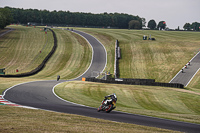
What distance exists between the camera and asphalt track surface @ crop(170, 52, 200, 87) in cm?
5708

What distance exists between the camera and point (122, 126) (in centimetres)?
1600

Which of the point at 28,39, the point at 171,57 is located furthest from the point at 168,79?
the point at 28,39

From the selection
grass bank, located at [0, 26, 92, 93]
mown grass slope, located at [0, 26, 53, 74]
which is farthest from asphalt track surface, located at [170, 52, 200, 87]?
mown grass slope, located at [0, 26, 53, 74]

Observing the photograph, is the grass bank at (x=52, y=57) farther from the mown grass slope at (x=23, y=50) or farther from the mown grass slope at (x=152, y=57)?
the mown grass slope at (x=152, y=57)

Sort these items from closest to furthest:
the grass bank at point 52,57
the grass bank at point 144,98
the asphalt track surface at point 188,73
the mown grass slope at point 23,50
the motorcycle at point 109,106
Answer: the motorcycle at point 109,106, the grass bank at point 144,98, the asphalt track surface at point 188,73, the grass bank at point 52,57, the mown grass slope at point 23,50

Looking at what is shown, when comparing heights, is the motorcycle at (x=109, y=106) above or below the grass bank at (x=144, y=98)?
above

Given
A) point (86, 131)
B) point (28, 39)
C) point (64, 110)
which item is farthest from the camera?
point (28, 39)

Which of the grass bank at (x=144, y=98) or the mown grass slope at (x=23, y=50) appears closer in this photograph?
the grass bank at (x=144, y=98)

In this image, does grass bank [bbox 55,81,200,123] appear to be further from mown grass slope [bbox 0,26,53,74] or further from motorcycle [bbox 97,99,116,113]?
mown grass slope [bbox 0,26,53,74]

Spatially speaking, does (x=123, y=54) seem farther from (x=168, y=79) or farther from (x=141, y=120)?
(x=141, y=120)

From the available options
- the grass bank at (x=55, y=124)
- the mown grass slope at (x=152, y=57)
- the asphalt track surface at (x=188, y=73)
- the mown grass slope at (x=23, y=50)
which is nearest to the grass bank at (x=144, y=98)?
the grass bank at (x=55, y=124)

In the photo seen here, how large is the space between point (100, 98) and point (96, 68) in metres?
36.1

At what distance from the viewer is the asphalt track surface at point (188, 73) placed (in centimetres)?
5708

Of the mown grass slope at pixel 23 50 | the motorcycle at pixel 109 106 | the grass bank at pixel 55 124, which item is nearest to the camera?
the grass bank at pixel 55 124
